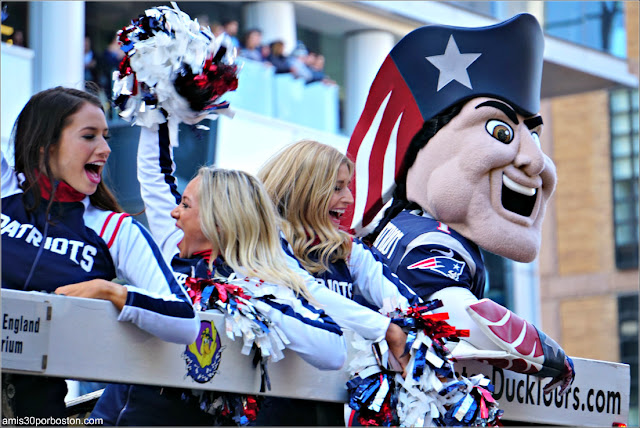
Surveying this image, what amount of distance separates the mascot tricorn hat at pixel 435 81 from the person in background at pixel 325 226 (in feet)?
3.17

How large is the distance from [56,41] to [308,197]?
25.2ft

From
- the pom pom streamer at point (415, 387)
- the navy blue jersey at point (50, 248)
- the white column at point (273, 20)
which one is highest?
the white column at point (273, 20)

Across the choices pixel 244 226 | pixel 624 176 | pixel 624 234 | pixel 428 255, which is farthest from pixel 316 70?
pixel 624 176

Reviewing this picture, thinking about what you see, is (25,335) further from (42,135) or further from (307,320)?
(307,320)

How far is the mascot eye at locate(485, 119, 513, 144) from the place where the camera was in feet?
16.3

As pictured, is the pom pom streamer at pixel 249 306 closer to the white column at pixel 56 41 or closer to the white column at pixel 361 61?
the white column at pixel 56 41

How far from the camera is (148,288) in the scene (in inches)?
130

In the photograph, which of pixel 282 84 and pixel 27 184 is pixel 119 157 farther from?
pixel 282 84

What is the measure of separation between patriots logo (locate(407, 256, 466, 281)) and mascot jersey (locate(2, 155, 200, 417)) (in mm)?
1421

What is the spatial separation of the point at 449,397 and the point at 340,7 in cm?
1171

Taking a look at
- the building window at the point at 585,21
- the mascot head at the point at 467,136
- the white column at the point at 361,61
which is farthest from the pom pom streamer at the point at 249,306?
the building window at the point at 585,21

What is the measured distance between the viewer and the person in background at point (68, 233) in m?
3.17

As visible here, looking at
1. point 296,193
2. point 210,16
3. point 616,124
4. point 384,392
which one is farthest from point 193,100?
point 616,124

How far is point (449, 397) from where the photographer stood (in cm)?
373
